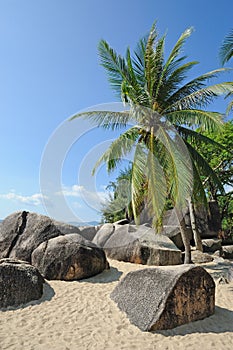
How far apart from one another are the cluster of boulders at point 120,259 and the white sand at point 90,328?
0.26 meters

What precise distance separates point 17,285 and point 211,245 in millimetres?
12118

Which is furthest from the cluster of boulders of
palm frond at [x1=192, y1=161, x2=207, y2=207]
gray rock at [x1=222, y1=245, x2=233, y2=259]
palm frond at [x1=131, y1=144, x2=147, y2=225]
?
gray rock at [x1=222, y1=245, x2=233, y2=259]

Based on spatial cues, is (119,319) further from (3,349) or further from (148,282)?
(3,349)

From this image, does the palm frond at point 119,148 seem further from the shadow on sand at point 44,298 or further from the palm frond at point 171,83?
the shadow on sand at point 44,298

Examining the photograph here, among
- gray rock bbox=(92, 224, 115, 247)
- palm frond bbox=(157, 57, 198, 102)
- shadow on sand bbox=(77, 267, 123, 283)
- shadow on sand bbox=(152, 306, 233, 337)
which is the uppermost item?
palm frond bbox=(157, 57, 198, 102)

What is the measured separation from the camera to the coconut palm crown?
908 centimetres

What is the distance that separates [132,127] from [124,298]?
606cm

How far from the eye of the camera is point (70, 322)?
598 cm

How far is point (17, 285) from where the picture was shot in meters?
7.03

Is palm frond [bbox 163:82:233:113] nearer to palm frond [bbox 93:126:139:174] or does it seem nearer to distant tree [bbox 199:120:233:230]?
palm frond [bbox 93:126:139:174]

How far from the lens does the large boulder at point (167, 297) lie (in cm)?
566

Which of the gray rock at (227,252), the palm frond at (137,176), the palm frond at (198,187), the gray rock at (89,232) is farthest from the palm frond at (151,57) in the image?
the gray rock at (227,252)

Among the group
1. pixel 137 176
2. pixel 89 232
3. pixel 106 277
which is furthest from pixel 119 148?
pixel 89 232

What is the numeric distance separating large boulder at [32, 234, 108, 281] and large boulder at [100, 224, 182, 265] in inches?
74.7
